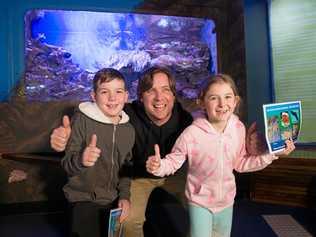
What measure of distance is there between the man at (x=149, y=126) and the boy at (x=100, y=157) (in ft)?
0.46

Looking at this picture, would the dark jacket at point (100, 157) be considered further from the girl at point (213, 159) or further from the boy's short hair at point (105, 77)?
the girl at point (213, 159)

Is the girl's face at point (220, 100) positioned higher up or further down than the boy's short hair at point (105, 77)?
further down

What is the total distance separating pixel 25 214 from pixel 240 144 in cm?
193

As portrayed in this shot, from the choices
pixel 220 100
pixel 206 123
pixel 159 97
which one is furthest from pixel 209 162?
pixel 159 97

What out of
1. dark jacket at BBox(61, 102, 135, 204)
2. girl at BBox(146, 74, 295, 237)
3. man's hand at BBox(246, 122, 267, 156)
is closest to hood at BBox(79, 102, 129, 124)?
dark jacket at BBox(61, 102, 135, 204)

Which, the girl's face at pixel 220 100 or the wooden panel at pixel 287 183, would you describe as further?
the wooden panel at pixel 287 183

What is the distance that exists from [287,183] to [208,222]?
156 centimetres

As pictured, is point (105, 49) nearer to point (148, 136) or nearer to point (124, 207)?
point (148, 136)

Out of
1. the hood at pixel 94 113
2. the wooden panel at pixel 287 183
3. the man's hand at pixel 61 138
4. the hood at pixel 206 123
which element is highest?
the hood at pixel 94 113

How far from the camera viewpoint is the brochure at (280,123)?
1.60m

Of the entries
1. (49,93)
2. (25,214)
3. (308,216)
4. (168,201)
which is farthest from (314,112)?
(25,214)

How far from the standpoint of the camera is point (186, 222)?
8.33ft

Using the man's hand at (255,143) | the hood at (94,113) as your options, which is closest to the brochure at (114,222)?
the hood at (94,113)

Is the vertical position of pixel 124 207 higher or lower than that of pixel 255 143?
lower
